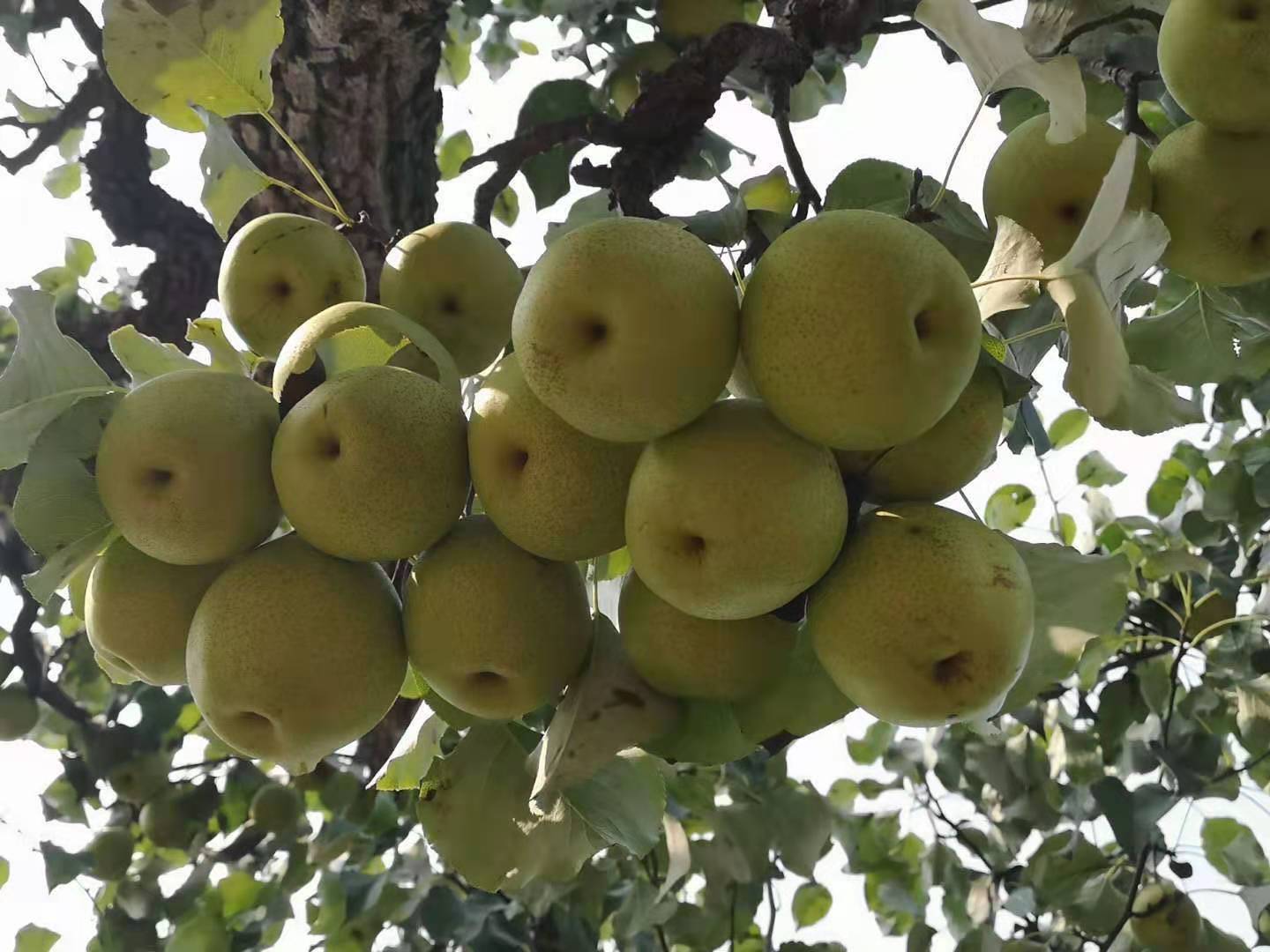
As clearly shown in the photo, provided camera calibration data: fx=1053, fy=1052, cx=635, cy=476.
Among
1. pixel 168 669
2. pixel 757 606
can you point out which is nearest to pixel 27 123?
pixel 168 669

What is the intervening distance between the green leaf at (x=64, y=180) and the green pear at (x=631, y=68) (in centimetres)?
148

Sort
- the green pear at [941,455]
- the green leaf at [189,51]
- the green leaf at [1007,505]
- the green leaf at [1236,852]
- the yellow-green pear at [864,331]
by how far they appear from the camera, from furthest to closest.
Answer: the green leaf at [1007,505]
the green leaf at [1236,852]
the green leaf at [189,51]
the green pear at [941,455]
the yellow-green pear at [864,331]

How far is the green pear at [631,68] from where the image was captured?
69.9 inches

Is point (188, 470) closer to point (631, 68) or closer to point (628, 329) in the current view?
point (628, 329)

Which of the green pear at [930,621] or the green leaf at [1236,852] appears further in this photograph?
the green leaf at [1236,852]

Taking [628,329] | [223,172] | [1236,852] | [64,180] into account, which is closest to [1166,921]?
[1236,852]

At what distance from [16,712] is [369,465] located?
194cm

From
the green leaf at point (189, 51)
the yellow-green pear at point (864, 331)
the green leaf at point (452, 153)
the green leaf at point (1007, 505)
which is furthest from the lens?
the green leaf at point (1007, 505)

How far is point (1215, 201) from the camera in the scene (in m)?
0.91

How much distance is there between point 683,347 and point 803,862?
1542 millimetres

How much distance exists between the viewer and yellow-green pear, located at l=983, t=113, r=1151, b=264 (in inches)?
36.0

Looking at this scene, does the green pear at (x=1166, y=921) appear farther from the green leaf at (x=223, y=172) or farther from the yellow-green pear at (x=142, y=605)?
the green leaf at (x=223, y=172)

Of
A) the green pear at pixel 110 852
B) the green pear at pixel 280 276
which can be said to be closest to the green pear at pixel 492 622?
the green pear at pixel 280 276

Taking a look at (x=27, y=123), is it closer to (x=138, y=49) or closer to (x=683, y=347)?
(x=138, y=49)
